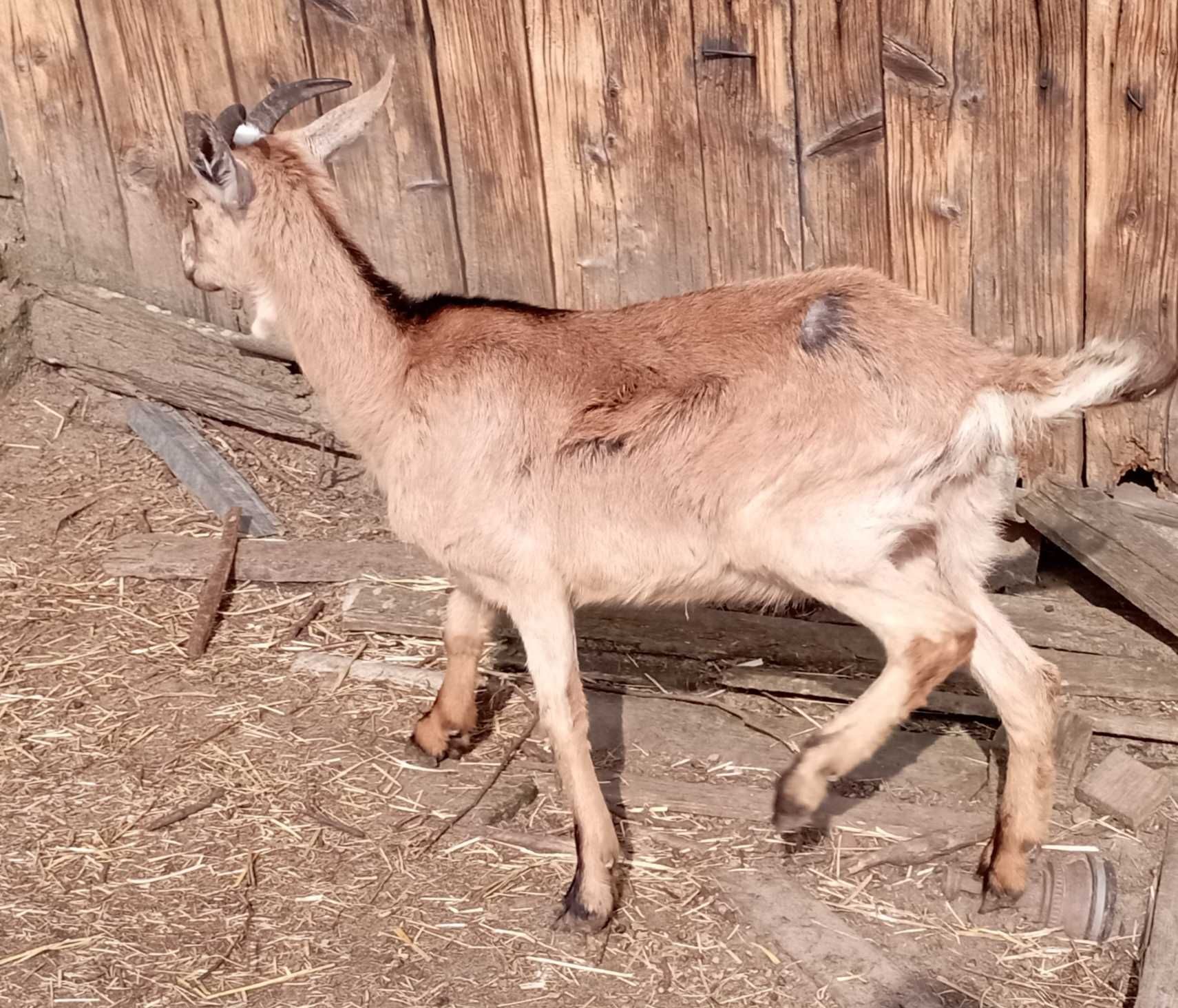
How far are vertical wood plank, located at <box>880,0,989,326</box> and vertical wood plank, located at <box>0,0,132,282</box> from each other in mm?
3202

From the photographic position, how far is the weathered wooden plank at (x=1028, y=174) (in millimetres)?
4227

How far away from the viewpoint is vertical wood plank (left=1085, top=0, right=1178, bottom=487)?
4.11m

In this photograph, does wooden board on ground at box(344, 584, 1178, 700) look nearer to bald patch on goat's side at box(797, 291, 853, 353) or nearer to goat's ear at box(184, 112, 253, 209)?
bald patch on goat's side at box(797, 291, 853, 353)

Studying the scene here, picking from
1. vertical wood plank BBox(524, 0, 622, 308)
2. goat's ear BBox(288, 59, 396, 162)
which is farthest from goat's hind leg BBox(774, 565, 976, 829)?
vertical wood plank BBox(524, 0, 622, 308)

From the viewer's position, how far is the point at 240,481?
561cm

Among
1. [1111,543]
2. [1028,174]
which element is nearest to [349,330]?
[1028,174]

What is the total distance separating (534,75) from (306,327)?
4.92 ft

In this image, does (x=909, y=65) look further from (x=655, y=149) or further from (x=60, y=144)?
(x=60, y=144)

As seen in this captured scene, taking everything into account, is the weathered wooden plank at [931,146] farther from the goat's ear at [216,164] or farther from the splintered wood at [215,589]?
the splintered wood at [215,589]

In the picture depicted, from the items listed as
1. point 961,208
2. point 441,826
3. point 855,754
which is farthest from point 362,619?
point 961,208

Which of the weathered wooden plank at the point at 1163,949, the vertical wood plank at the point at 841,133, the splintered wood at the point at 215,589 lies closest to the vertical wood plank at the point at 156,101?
the splintered wood at the point at 215,589

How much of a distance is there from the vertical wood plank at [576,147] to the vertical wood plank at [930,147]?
971 millimetres

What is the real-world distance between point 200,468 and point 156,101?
1.44 m

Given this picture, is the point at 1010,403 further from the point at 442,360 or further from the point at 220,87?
the point at 220,87
